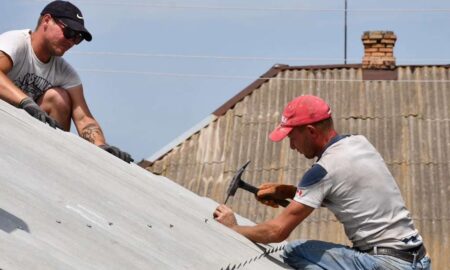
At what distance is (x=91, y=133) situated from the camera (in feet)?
24.1

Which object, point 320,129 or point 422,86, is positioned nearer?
point 320,129

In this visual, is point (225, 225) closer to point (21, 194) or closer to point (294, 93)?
point (21, 194)

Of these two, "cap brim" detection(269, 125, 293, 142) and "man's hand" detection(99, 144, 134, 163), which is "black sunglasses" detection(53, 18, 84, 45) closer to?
"man's hand" detection(99, 144, 134, 163)

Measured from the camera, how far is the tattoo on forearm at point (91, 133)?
729 centimetres

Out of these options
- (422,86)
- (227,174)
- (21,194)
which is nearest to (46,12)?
(21,194)

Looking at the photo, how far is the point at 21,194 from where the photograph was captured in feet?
13.5

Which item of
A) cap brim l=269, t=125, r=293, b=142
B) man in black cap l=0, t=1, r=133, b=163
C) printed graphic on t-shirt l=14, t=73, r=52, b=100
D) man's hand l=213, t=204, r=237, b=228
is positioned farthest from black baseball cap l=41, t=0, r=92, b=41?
cap brim l=269, t=125, r=293, b=142

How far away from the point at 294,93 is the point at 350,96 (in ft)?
2.54

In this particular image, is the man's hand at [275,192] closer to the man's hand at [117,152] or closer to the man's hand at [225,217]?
the man's hand at [225,217]

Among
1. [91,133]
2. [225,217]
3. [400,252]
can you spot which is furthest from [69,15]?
[400,252]

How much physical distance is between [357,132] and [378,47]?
76.3 inches

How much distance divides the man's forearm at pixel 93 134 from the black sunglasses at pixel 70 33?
61 centimetres

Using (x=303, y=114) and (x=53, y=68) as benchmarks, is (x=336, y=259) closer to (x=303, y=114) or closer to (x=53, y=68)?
(x=303, y=114)

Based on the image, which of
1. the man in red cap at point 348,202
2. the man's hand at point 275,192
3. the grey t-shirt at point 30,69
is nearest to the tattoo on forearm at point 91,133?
the grey t-shirt at point 30,69
